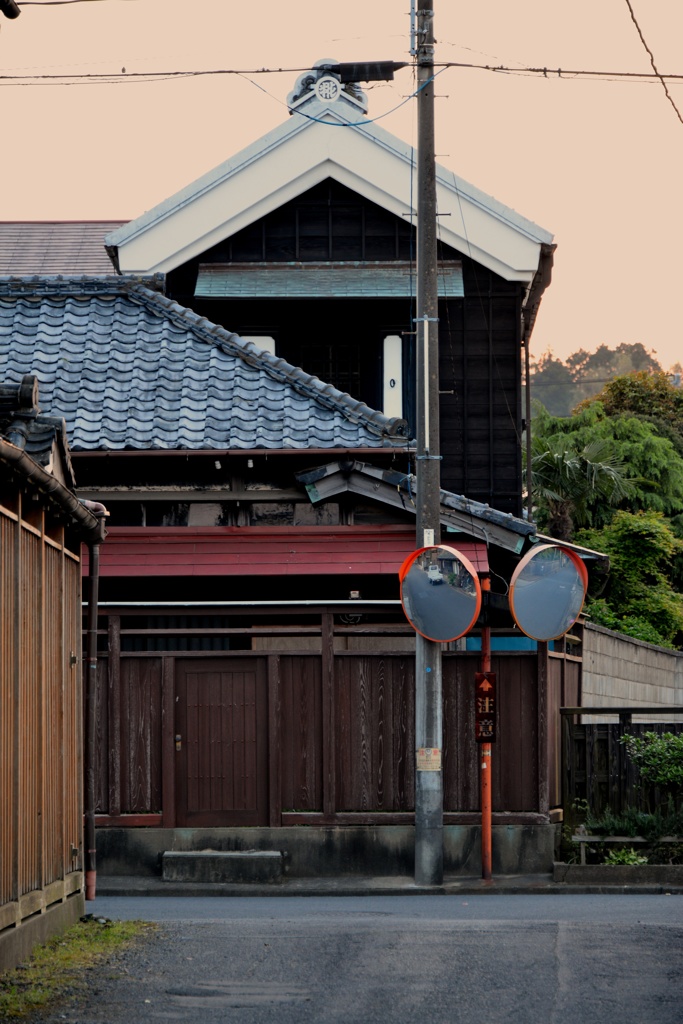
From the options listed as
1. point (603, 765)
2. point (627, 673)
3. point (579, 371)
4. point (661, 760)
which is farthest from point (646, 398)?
point (579, 371)

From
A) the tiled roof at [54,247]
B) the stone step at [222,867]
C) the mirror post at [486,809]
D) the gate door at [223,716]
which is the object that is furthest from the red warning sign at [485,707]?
the tiled roof at [54,247]

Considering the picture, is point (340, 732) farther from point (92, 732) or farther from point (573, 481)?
point (573, 481)

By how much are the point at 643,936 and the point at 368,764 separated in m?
5.93

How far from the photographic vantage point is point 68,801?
1119 cm

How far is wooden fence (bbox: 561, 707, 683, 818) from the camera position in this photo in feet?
51.7

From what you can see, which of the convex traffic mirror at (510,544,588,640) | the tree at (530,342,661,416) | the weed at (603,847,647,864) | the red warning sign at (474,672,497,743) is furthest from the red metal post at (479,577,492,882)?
the tree at (530,342,661,416)

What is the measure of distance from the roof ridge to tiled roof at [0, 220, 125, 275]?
938cm

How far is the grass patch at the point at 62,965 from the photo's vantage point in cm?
789

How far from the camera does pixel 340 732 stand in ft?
53.0

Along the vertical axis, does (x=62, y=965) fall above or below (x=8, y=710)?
below

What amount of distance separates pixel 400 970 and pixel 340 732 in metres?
7.12

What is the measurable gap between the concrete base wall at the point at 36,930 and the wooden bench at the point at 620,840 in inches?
235

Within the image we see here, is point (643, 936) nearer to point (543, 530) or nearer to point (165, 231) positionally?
point (165, 231)

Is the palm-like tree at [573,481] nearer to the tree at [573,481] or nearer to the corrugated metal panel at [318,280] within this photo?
the tree at [573,481]
